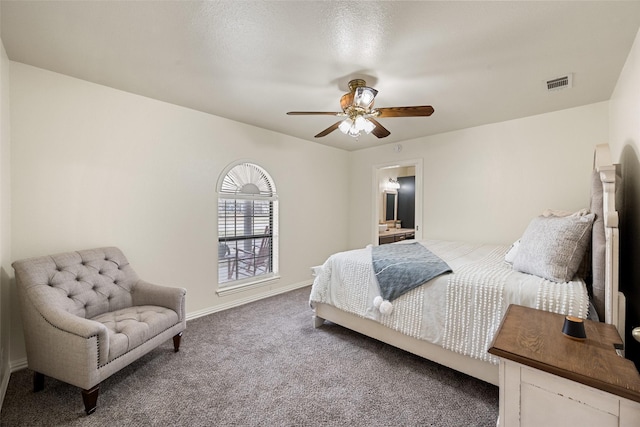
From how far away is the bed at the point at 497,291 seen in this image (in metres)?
1.49

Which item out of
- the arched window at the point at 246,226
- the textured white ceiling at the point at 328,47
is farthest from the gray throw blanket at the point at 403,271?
the arched window at the point at 246,226

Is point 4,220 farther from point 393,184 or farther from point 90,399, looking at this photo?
point 393,184

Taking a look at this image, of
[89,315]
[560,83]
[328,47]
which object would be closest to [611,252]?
[560,83]

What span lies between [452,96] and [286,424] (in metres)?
3.11

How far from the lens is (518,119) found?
3.38 m

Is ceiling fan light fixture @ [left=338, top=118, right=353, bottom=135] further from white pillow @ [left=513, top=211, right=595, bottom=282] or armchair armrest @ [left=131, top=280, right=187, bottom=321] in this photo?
armchair armrest @ [left=131, top=280, right=187, bottom=321]

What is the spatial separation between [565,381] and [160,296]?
266 cm

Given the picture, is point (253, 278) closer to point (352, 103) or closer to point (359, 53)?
point (352, 103)

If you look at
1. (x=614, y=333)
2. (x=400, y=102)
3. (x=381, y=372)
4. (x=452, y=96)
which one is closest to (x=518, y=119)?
(x=452, y=96)

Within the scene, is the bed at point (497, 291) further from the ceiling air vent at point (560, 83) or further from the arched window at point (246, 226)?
the arched window at point (246, 226)

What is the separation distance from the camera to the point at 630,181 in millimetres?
2150

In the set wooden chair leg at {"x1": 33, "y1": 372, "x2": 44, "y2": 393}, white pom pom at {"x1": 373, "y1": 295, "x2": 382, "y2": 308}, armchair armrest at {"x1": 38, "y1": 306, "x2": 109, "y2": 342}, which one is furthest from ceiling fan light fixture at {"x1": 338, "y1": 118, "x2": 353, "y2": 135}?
wooden chair leg at {"x1": 33, "y1": 372, "x2": 44, "y2": 393}

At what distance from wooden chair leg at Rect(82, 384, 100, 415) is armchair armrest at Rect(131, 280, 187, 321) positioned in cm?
71

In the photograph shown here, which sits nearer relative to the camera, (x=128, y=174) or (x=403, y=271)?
(x=403, y=271)
